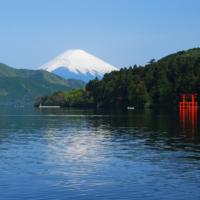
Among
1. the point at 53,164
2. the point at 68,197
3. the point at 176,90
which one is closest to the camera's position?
the point at 68,197

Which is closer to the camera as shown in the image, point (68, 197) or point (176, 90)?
point (68, 197)

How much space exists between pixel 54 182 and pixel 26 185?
141cm

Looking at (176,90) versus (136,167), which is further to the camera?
(176,90)

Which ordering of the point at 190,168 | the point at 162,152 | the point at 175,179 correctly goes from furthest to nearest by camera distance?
the point at 162,152, the point at 190,168, the point at 175,179

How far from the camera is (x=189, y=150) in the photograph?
28.2m

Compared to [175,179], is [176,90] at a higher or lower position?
higher

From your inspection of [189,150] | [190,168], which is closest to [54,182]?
[190,168]

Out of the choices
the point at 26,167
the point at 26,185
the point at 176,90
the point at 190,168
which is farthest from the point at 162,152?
the point at 176,90

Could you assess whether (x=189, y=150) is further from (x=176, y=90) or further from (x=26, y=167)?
A: (x=176, y=90)

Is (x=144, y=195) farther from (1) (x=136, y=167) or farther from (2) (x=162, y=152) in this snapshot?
(2) (x=162, y=152)

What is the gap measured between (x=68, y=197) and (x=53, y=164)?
7.49m

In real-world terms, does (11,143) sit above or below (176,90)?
below

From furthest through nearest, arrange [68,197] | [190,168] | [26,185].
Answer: [190,168] < [26,185] < [68,197]

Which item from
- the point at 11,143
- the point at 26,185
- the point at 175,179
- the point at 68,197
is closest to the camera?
the point at 68,197
